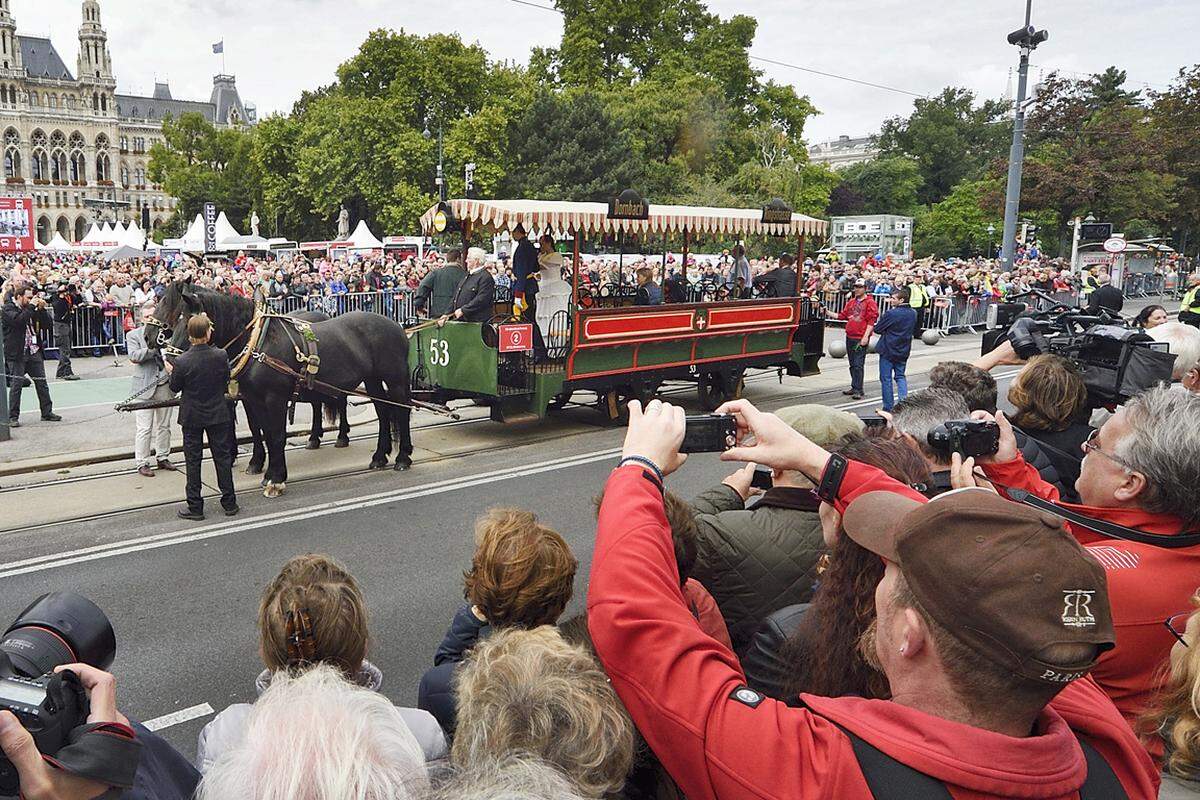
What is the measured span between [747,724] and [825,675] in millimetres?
630

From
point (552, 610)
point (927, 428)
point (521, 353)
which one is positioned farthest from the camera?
point (521, 353)

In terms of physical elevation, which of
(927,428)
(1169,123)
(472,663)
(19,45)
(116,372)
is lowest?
(116,372)

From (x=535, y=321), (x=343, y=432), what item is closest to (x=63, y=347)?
(x=343, y=432)

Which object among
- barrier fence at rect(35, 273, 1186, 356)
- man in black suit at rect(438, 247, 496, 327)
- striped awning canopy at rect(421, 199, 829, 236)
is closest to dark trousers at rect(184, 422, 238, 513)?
man in black suit at rect(438, 247, 496, 327)

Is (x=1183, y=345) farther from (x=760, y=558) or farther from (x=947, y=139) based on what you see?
(x=947, y=139)

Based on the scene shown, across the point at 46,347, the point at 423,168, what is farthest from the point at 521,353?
the point at 423,168

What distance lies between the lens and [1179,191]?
121 ft

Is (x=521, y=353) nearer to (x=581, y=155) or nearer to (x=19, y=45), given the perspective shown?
(x=581, y=155)

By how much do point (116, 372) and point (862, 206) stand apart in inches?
2564

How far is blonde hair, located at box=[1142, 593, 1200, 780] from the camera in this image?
184 cm

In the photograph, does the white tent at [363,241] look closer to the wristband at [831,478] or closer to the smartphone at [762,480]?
the smartphone at [762,480]

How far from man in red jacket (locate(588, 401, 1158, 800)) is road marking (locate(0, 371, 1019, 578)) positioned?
658 centimetres

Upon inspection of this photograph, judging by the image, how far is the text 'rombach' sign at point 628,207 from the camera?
10.8 m

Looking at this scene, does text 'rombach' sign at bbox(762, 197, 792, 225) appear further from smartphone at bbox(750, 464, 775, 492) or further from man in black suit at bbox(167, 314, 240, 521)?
smartphone at bbox(750, 464, 775, 492)
